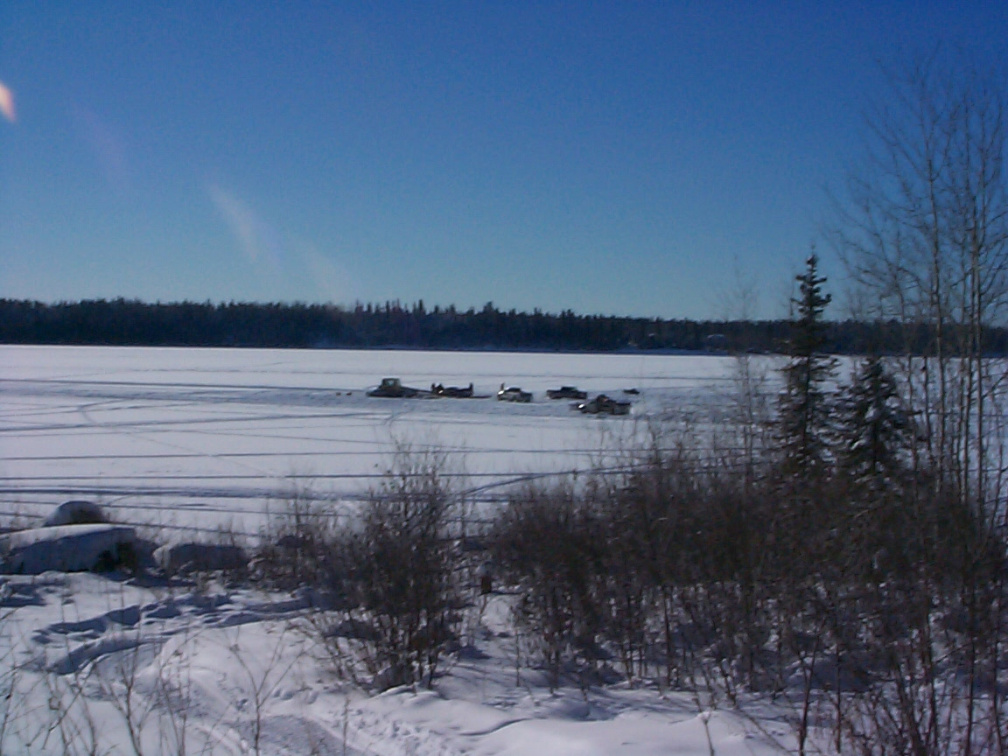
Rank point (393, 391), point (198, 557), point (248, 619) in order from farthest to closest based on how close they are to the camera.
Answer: point (393, 391) < point (198, 557) < point (248, 619)

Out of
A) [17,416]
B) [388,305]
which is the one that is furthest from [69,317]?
[17,416]

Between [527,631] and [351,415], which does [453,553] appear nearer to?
[527,631]

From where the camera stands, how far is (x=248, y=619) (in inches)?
336

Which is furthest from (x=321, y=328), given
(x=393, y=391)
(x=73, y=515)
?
(x=73, y=515)

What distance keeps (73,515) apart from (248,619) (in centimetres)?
661

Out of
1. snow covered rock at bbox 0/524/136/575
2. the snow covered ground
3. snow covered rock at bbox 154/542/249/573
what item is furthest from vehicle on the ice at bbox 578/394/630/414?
snow covered rock at bbox 0/524/136/575

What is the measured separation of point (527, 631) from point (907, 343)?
6096 millimetres

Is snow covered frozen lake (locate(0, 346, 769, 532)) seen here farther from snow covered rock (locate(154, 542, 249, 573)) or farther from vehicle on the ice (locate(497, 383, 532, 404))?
snow covered rock (locate(154, 542, 249, 573))

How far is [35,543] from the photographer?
1109cm

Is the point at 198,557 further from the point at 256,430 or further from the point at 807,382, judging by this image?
the point at 256,430

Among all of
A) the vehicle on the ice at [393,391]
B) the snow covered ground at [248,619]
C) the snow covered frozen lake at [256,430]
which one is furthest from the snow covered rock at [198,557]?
the vehicle on the ice at [393,391]

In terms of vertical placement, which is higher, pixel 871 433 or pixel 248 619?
pixel 871 433

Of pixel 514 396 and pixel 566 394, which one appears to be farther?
pixel 566 394

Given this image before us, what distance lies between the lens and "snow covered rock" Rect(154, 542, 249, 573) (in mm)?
11469
